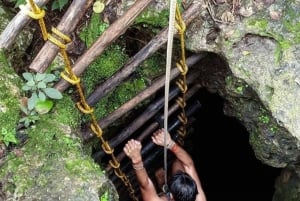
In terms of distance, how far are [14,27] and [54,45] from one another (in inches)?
11.0

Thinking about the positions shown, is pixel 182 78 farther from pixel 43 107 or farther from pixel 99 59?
pixel 43 107

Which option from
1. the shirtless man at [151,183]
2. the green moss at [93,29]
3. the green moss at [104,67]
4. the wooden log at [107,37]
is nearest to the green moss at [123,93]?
the green moss at [104,67]

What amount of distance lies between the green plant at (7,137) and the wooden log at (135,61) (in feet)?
2.27

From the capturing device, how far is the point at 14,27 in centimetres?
287

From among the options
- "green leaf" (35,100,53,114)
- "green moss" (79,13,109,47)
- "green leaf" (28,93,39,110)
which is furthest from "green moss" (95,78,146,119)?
"green leaf" (28,93,39,110)

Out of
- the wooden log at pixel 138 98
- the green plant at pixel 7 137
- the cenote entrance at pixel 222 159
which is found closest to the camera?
the green plant at pixel 7 137

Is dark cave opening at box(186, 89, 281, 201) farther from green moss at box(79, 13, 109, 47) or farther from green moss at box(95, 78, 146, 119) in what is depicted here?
green moss at box(79, 13, 109, 47)

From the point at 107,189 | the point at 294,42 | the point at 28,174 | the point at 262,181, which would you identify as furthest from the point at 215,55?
the point at 262,181

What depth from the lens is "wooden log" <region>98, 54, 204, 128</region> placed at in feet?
11.6

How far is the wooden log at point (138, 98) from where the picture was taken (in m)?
3.55

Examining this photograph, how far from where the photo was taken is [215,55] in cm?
357

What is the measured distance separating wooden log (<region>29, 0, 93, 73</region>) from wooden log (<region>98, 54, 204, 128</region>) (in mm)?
815

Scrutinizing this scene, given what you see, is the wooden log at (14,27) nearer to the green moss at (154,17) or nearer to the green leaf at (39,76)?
the green leaf at (39,76)

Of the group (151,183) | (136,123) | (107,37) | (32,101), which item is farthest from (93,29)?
(151,183)
